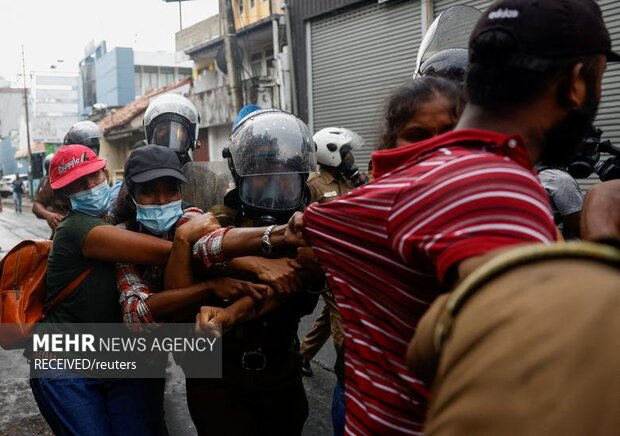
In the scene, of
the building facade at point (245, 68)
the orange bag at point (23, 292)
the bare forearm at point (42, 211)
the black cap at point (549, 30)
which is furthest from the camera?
the building facade at point (245, 68)

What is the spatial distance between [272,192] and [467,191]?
1.53m

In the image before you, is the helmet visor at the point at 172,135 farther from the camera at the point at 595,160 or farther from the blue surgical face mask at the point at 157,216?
the camera at the point at 595,160

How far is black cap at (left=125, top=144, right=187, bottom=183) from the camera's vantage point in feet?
7.71

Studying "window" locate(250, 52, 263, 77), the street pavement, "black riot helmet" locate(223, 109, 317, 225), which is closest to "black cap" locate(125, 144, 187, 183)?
"black riot helmet" locate(223, 109, 317, 225)

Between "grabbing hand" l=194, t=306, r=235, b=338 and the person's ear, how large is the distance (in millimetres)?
1310

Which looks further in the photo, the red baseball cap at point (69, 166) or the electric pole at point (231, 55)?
the electric pole at point (231, 55)

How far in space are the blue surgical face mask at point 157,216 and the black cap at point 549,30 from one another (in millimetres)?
1728

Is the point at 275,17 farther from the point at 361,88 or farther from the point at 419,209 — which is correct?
the point at 419,209

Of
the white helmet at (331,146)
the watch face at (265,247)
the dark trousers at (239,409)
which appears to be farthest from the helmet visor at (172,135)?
the watch face at (265,247)

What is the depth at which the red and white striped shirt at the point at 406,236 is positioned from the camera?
30.2 inches

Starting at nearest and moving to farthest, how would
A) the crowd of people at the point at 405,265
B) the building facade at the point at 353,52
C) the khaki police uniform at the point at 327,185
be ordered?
the crowd of people at the point at 405,265 < the khaki police uniform at the point at 327,185 < the building facade at the point at 353,52

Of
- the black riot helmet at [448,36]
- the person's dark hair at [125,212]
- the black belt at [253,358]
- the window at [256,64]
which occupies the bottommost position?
the black belt at [253,358]

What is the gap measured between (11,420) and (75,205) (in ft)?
7.51

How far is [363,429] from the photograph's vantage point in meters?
1.13
